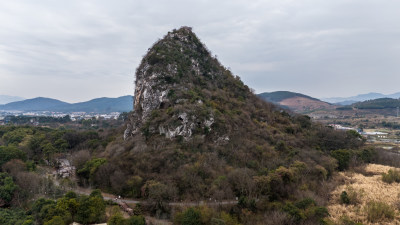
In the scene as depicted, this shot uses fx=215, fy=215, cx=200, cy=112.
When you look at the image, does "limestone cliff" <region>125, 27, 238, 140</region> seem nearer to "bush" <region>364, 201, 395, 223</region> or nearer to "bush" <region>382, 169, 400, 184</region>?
"bush" <region>364, 201, 395, 223</region>

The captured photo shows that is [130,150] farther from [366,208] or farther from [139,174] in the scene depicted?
[366,208]

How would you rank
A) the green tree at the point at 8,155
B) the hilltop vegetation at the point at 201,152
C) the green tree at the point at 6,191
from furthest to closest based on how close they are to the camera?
the green tree at the point at 8,155, the green tree at the point at 6,191, the hilltop vegetation at the point at 201,152

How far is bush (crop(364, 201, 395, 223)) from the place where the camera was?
15930mm

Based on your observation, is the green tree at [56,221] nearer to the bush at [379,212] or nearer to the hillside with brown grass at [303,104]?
the bush at [379,212]

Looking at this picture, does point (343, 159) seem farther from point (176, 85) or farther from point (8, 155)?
point (8, 155)

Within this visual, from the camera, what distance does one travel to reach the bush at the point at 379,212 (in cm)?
1593

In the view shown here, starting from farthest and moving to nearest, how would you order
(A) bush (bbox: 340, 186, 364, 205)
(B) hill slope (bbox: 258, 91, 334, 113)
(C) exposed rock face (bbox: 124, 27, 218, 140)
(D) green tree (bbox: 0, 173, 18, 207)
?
1. (B) hill slope (bbox: 258, 91, 334, 113)
2. (C) exposed rock face (bbox: 124, 27, 218, 140)
3. (D) green tree (bbox: 0, 173, 18, 207)
4. (A) bush (bbox: 340, 186, 364, 205)

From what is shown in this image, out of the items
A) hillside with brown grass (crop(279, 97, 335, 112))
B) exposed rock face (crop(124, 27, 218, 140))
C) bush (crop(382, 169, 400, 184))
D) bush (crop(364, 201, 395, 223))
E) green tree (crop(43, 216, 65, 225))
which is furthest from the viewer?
hillside with brown grass (crop(279, 97, 335, 112))

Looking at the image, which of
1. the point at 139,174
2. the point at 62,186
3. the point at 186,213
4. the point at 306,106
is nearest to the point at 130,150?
the point at 139,174

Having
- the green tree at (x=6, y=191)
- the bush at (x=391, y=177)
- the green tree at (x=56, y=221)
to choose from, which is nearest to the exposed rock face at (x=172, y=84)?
the green tree at (x=56, y=221)

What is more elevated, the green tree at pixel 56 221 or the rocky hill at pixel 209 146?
the rocky hill at pixel 209 146

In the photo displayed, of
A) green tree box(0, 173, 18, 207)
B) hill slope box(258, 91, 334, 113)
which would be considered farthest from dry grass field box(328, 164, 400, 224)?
hill slope box(258, 91, 334, 113)

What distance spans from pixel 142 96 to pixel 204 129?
1600 cm

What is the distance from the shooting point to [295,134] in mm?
37594
